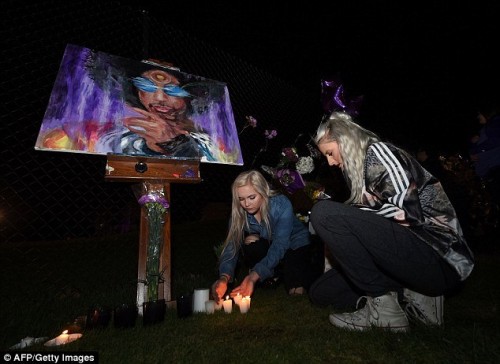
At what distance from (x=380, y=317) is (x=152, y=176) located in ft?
6.11

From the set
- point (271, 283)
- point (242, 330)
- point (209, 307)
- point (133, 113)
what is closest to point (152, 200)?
point (133, 113)

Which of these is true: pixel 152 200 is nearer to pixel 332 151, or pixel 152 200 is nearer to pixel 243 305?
pixel 243 305

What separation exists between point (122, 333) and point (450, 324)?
6.52ft

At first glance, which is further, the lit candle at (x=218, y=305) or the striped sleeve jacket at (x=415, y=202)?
the lit candle at (x=218, y=305)

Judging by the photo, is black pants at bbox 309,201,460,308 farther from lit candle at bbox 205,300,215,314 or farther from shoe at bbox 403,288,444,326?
lit candle at bbox 205,300,215,314

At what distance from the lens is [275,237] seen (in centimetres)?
275

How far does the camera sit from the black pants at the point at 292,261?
286 cm

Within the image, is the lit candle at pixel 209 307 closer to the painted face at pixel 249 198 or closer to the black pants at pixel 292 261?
the black pants at pixel 292 261

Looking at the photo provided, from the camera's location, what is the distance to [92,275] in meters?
3.54

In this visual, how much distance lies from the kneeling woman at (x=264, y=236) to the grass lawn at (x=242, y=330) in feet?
0.93

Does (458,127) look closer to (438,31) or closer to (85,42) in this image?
(438,31)

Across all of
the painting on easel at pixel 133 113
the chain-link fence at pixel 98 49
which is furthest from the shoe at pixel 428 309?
the chain-link fence at pixel 98 49

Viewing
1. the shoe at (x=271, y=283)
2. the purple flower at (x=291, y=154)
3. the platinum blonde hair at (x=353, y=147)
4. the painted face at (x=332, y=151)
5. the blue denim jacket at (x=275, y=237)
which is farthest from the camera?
the purple flower at (x=291, y=154)

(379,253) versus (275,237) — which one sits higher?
(275,237)
